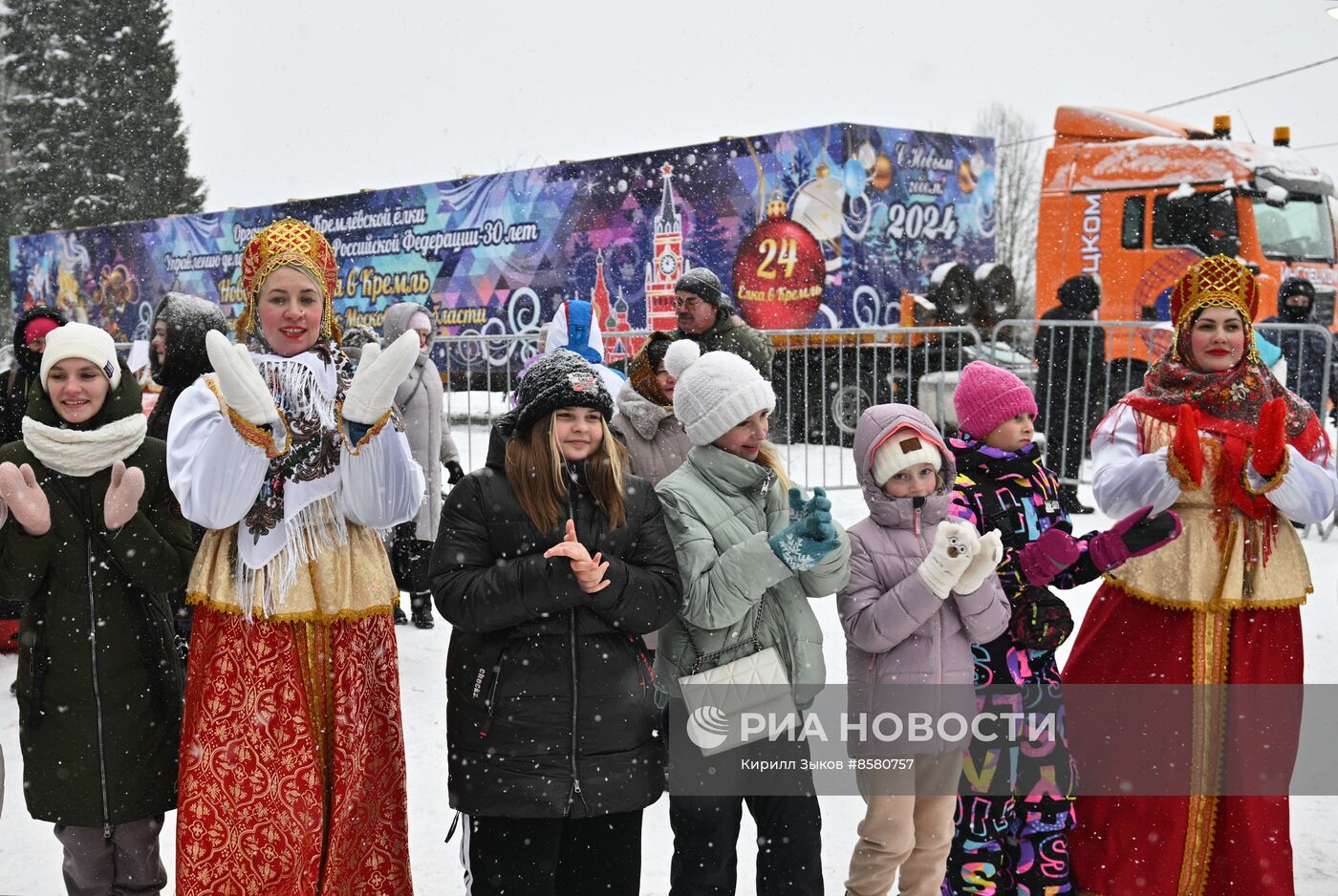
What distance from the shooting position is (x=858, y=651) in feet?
10.6

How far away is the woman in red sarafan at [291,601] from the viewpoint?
2807 mm

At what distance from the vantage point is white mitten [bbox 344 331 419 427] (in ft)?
9.15

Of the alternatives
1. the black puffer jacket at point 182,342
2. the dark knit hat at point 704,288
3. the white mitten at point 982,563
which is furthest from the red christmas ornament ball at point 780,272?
the white mitten at point 982,563

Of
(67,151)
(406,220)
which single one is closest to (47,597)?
(406,220)

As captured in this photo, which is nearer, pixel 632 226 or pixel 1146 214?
pixel 1146 214

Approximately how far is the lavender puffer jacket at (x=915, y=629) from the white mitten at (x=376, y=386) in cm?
126

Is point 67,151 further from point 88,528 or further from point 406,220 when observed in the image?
point 88,528

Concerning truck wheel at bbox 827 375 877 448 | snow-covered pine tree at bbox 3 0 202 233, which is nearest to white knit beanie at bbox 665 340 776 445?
truck wheel at bbox 827 375 877 448

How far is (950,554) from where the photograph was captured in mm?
2918

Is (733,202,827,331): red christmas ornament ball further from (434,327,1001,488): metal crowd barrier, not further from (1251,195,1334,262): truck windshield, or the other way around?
(1251,195,1334,262): truck windshield

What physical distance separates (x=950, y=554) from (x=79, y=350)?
91.7 inches

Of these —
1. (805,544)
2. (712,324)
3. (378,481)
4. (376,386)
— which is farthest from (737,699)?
(712,324)

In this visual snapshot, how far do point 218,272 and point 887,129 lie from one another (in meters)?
13.4

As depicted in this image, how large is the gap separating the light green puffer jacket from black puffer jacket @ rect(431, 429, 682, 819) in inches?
4.6
